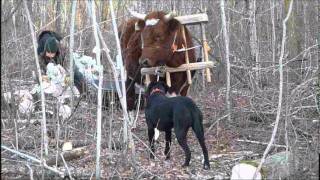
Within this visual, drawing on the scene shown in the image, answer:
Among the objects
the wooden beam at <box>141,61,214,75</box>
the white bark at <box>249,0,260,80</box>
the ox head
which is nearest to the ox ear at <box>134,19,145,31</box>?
the ox head

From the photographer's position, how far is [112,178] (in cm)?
601

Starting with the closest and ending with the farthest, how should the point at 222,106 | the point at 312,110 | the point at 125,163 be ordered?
the point at 125,163
the point at 312,110
the point at 222,106

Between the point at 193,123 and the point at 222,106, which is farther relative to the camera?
the point at 222,106

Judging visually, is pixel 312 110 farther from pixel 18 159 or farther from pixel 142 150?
pixel 18 159

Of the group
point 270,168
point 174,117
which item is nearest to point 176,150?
point 174,117

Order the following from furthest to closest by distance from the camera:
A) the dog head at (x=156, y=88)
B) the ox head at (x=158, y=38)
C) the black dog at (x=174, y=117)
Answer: the ox head at (x=158, y=38) → the dog head at (x=156, y=88) → the black dog at (x=174, y=117)

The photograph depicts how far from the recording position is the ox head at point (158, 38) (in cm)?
818

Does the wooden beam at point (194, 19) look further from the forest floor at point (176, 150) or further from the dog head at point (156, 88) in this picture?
the forest floor at point (176, 150)

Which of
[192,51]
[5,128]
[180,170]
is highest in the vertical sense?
[192,51]

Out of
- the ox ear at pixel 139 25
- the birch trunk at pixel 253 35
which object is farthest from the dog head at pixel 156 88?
the birch trunk at pixel 253 35

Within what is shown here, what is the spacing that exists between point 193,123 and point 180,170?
0.57 metres

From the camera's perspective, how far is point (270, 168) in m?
6.09

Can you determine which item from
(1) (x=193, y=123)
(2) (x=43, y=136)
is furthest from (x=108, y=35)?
(2) (x=43, y=136)

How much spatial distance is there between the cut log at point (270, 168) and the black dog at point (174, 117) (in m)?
0.87
